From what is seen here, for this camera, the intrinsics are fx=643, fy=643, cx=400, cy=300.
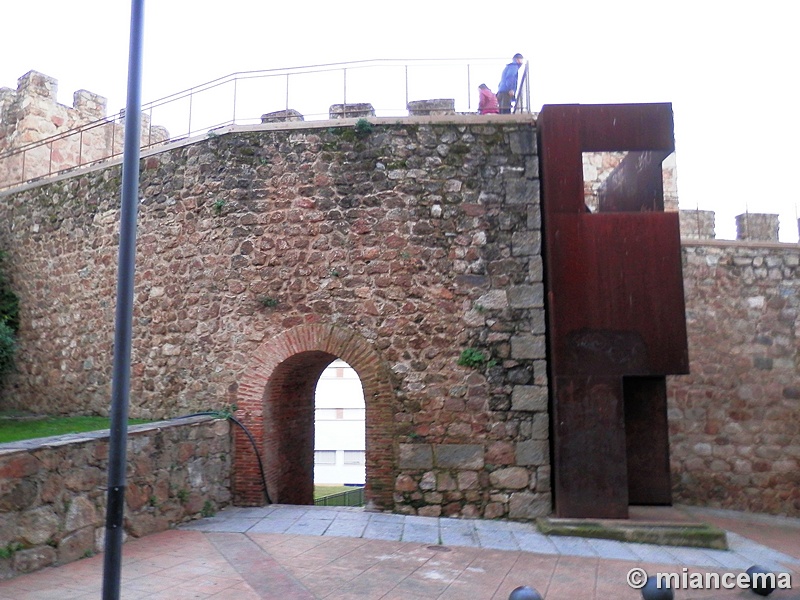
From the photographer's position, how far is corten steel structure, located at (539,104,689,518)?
285 inches

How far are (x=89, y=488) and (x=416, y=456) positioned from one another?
3587 mm

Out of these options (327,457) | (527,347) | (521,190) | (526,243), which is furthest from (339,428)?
(521,190)

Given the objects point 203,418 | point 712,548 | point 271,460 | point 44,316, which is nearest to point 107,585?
point 203,418

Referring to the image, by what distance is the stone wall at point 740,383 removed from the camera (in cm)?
1078

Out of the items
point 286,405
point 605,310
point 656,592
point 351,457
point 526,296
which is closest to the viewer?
point 656,592

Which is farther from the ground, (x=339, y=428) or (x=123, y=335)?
(x=123, y=335)

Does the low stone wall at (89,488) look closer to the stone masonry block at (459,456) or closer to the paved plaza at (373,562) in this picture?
the paved plaza at (373,562)

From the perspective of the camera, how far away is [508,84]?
871 cm

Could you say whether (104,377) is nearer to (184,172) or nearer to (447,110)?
(184,172)

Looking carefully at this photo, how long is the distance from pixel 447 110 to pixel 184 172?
3.72 m

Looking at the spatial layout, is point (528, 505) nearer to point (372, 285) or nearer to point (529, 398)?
point (529, 398)

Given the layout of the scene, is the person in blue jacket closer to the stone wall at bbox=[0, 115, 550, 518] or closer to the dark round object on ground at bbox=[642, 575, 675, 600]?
the stone wall at bbox=[0, 115, 550, 518]

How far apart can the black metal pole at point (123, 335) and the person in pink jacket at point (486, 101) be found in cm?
573

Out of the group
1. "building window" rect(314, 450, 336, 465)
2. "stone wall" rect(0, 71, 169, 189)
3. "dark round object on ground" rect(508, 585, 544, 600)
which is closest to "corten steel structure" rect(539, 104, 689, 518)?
"dark round object on ground" rect(508, 585, 544, 600)
